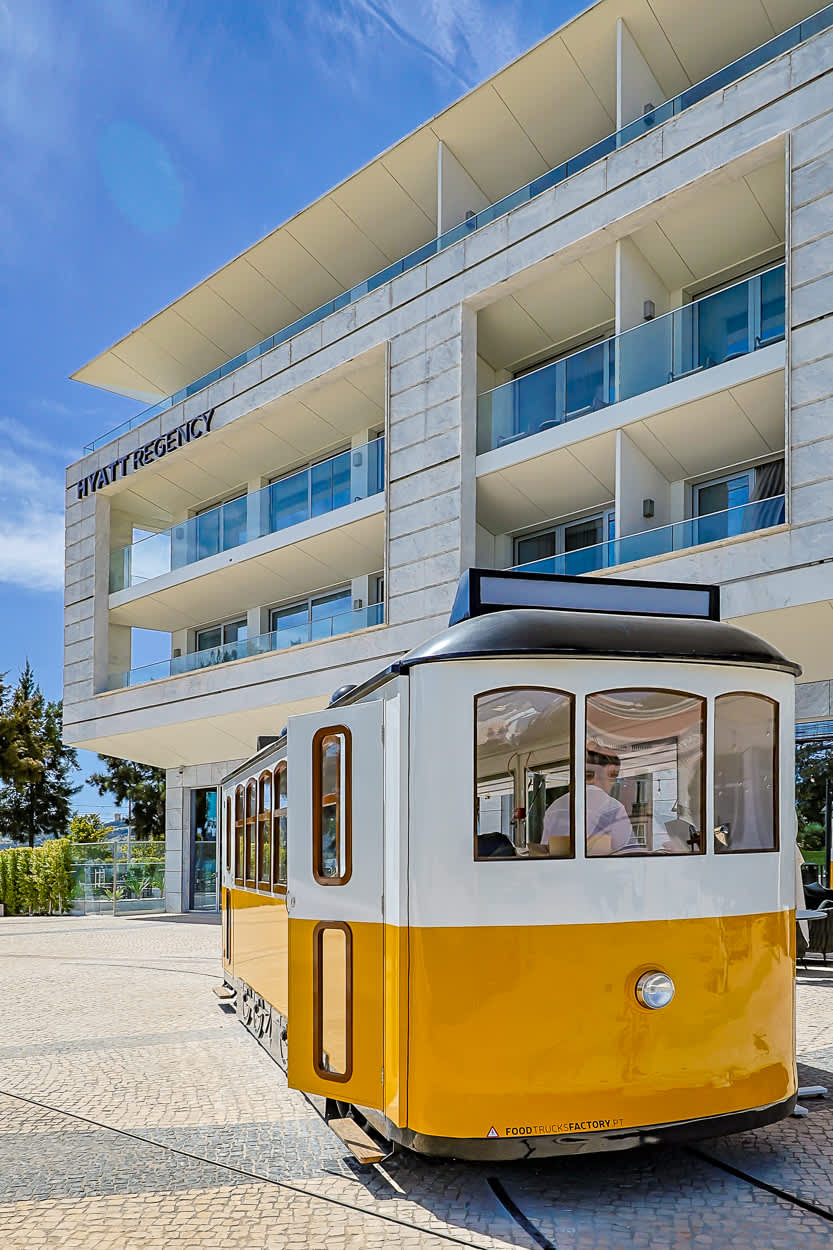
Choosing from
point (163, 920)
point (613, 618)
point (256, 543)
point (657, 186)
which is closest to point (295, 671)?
point (256, 543)

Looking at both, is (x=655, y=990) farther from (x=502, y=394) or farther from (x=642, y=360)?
(x=502, y=394)

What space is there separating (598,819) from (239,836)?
570 cm

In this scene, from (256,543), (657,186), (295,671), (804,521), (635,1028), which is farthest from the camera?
(256,543)

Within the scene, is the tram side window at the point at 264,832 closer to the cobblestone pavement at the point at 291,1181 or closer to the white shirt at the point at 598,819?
the cobblestone pavement at the point at 291,1181

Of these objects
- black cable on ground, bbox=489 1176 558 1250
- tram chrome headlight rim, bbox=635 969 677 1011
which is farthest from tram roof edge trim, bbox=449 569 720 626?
black cable on ground, bbox=489 1176 558 1250

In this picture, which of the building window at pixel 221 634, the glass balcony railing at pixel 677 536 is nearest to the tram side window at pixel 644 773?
the glass balcony railing at pixel 677 536

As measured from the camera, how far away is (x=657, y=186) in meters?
16.5

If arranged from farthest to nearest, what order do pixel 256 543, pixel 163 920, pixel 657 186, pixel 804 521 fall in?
pixel 163 920
pixel 256 543
pixel 657 186
pixel 804 521

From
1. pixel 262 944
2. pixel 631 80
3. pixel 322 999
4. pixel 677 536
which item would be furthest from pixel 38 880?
pixel 322 999

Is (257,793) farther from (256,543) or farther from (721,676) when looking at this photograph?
(256,543)

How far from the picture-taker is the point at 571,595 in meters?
6.66

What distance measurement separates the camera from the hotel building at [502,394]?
49.4ft

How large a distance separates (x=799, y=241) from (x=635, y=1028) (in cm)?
1186

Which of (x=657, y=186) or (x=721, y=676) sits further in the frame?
(x=657, y=186)
